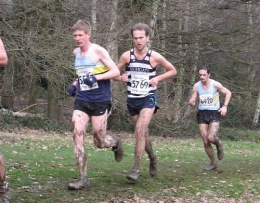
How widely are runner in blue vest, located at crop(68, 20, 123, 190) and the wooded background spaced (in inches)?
465

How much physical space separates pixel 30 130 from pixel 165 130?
22.7 ft

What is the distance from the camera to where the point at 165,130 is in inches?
1103

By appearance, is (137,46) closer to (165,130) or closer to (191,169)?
(191,169)

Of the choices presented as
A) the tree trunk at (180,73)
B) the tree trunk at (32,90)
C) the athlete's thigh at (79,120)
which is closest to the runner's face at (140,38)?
the athlete's thigh at (79,120)

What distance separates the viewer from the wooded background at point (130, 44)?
19.8m

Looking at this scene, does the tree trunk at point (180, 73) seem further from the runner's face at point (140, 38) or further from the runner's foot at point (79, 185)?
the runner's foot at point (79, 185)

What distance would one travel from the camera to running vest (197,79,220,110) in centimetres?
1141

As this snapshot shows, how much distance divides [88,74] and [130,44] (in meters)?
13.5

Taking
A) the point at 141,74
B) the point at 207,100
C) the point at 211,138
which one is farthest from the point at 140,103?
the point at 207,100

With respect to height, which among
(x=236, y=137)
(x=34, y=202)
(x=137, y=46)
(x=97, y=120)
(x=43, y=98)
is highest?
(x=137, y=46)

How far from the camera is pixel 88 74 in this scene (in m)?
7.51

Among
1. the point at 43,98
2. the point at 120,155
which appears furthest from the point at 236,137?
the point at 120,155

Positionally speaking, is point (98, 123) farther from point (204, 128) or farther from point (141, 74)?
point (204, 128)

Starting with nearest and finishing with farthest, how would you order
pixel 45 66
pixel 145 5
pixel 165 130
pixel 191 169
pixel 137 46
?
pixel 137 46, pixel 191 169, pixel 45 66, pixel 145 5, pixel 165 130
